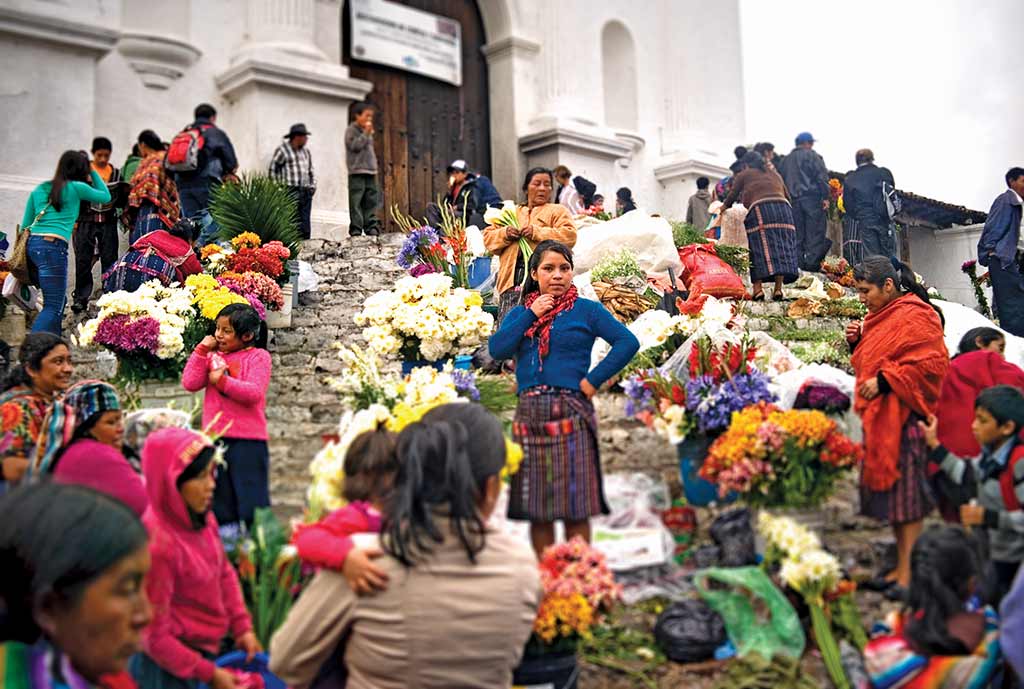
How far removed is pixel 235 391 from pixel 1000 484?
3.42 m

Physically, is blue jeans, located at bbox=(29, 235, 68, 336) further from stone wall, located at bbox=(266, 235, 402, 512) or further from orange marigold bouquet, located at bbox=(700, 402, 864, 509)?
orange marigold bouquet, located at bbox=(700, 402, 864, 509)

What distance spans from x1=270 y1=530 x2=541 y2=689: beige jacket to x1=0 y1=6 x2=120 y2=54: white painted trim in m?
9.95

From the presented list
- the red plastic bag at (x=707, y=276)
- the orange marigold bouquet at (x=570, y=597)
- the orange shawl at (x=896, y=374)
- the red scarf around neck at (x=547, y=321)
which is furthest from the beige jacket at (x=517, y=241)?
the orange marigold bouquet at (x=570, y=597)

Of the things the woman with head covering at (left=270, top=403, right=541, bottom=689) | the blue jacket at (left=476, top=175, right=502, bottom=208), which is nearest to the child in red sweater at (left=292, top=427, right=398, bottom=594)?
the woman with head covering at (left=270, top=403, right=541, bottom=689)

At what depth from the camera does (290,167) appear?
10.6 meters

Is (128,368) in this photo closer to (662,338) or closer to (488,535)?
(662,338)


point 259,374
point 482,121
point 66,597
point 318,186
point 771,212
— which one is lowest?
point 66,597

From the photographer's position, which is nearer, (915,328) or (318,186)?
(915,328)

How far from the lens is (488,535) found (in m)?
2.54

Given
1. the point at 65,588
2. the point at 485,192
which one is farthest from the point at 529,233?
the point at 65,588

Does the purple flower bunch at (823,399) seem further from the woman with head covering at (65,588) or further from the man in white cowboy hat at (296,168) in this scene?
the man in white cowboy hat at (296,168)

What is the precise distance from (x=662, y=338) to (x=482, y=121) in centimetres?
1038

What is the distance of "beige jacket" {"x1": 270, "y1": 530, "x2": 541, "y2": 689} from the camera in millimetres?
2395

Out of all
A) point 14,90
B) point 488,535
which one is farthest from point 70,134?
point 488,535
